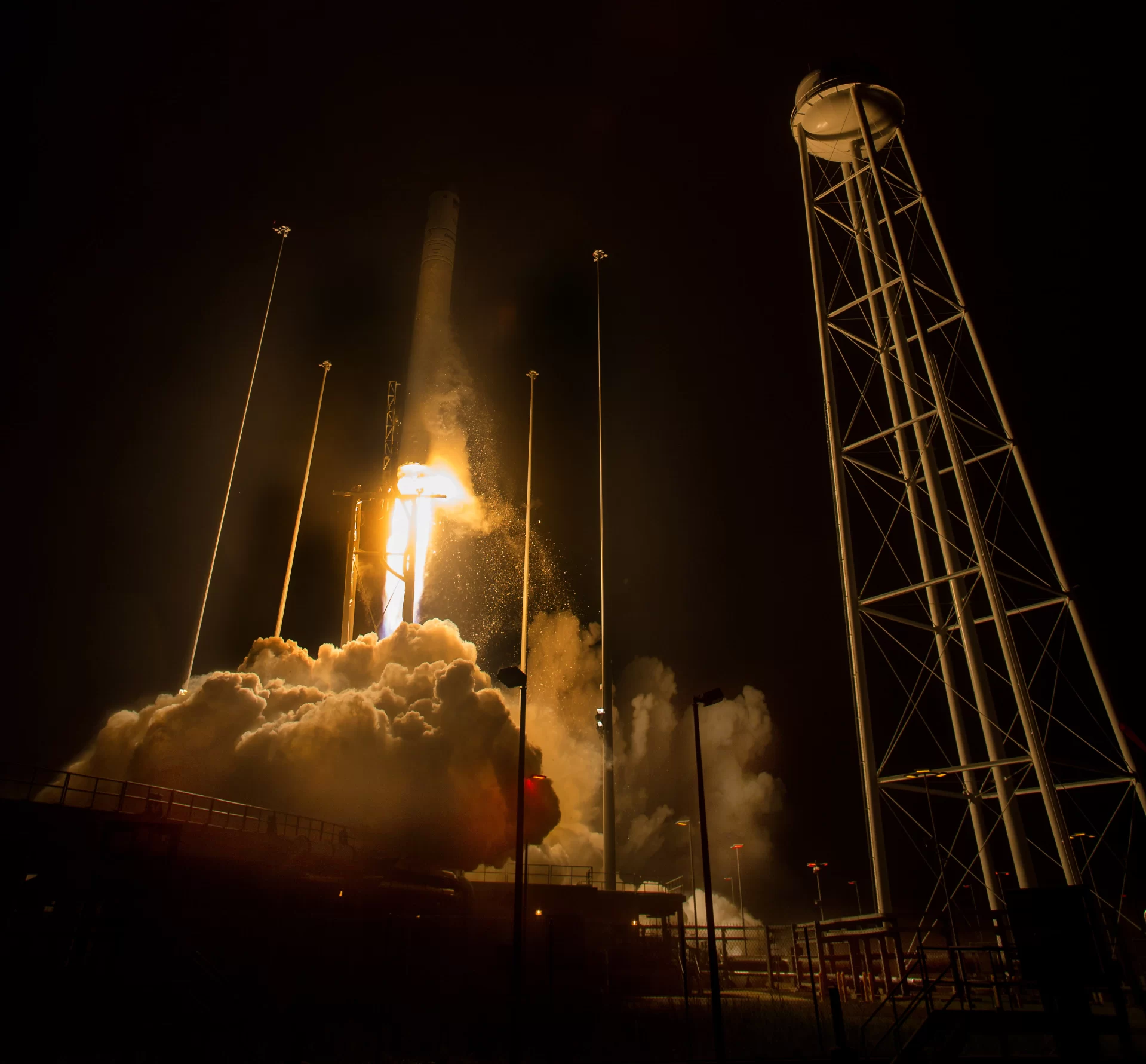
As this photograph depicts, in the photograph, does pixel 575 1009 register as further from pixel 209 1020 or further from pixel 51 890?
pixel 51 890

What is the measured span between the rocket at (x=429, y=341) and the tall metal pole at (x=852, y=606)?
2967 centimetres

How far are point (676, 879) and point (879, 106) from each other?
5401 centimetres

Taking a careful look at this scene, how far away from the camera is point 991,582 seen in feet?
67.8

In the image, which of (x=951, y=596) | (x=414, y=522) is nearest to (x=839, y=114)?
(x=951, y=596)

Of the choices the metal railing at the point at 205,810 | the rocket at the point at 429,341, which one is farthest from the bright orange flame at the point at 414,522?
the metal railing at the point at 205,810

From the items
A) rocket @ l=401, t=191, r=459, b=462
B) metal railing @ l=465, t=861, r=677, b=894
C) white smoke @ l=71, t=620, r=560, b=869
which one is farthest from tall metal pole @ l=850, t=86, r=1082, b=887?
rocket @ l=401, t=191, r=459, b=462

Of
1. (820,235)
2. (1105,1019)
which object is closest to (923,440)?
(1105,1019)

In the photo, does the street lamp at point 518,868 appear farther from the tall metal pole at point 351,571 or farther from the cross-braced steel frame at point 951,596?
the tall metal pole at point 351,571

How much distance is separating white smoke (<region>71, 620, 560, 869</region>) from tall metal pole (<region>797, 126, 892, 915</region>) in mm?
21313

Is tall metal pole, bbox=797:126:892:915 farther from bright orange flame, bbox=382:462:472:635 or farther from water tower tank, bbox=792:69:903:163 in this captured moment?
bright orange flame, bbox=382:462:472:635

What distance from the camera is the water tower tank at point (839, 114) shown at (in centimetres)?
2798

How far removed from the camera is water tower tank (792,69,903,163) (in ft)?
91.8

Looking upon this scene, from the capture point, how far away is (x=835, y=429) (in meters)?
25.6

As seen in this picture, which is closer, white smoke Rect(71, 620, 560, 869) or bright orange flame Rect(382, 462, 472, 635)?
white smoke Rect(71, 620, 560, 869)
